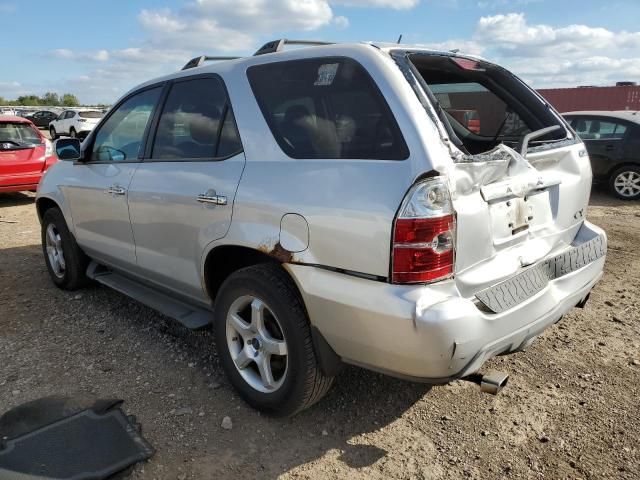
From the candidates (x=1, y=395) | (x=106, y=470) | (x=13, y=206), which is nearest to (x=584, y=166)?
(x=106, y=470)

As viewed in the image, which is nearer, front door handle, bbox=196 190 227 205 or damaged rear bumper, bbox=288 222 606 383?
damaged rear bumper, bbox=288 222 606 383

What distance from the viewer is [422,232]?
212 centimetres

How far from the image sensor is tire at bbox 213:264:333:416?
2512mm

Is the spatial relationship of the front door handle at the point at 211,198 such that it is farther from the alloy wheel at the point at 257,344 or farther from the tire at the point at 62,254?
the tire at the point at 62,254

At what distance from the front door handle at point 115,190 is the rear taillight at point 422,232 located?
87.2 inches

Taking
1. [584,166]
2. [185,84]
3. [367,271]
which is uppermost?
[185,84]

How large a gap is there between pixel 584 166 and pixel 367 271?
167cm

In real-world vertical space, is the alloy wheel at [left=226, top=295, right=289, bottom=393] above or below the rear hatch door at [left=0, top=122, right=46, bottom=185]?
below

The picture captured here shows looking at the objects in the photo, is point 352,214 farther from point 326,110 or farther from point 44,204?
point 44,204

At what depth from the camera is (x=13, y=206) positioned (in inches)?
361

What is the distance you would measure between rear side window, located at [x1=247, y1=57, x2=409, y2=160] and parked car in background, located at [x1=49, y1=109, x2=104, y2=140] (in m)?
24.1

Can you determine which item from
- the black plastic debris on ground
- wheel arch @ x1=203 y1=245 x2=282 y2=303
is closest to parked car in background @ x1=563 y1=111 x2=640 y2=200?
wheel arch @ x1=203 y1=245 x2=282 y2=303

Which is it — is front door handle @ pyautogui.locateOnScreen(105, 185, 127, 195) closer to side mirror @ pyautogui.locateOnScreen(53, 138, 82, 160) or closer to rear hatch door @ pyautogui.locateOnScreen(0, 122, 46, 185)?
side mirror @ pyautogui.locateOnScreen(53, 138, 82, 160)

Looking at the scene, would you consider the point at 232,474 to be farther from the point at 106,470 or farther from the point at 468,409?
the point at 468,409
